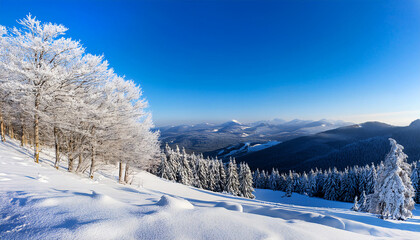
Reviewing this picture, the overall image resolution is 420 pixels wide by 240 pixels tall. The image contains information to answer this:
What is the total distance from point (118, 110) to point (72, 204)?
10546 millimetres

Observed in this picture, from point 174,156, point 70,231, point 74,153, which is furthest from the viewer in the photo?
point 174,156

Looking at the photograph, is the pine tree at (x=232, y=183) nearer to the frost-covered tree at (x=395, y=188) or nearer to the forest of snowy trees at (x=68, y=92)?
the frost-covered tree at (x=395, y=188)

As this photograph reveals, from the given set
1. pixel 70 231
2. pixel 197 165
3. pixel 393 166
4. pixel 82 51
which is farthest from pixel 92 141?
pixel 197 165

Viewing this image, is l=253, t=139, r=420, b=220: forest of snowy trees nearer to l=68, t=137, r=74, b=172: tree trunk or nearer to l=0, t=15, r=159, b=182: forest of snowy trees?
l=0, t=15, r=159, b=182: forest of snowy trees

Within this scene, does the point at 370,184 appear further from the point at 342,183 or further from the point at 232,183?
the point at 232,183

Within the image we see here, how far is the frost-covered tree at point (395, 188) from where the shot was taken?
574 inches

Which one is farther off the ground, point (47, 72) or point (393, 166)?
point (47, 72)

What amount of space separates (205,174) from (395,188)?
34864 mm

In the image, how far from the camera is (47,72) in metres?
8.95

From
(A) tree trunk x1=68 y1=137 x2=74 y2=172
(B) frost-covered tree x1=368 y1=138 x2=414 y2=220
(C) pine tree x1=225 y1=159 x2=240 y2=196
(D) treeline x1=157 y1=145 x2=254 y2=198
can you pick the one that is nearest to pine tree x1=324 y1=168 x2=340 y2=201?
(D) treeline x1=157 y1=145 x2=254 y2=198

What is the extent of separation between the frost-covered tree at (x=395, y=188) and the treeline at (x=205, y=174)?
27.2m

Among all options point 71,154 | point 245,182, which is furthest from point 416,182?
point 71,154

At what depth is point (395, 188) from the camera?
49.6 ft

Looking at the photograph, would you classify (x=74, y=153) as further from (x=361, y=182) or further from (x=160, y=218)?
(x=361, y=182)
